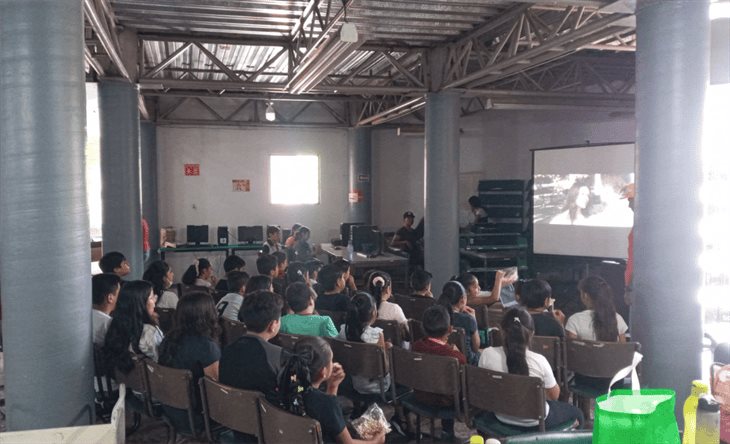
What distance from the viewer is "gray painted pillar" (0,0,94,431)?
2945 millimetres

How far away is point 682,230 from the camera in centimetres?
388

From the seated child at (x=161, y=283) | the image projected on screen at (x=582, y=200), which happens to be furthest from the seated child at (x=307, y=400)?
the image projected on screen at (x=582, y=200)

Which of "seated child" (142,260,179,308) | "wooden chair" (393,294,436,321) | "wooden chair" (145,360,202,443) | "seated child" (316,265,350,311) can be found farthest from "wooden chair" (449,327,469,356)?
"seated child" (142,260,179,308)

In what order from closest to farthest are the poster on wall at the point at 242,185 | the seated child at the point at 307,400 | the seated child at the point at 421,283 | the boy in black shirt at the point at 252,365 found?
the seated child at the point at 307,400 → the boy in black shirt at the point at 252,365 → the seated child at the point at 421,283 → the poster on wall at the point at 242,185

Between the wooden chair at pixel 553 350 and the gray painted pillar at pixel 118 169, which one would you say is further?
the gray painted pillar at pixel 118 169

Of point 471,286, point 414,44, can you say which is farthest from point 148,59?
point 471,286

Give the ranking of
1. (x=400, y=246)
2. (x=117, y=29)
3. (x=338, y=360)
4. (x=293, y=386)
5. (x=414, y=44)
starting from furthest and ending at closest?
1. (x=400, y=246)
2. (x=414, y=44)
3. (x=117, y=29)
4. (x=338, y=360)
5. (x=293, y=386)

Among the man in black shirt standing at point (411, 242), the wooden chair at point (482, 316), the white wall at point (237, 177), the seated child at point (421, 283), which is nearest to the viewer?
the wooden chair at point (482, 316)

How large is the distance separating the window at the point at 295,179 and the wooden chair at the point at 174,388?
10060mm

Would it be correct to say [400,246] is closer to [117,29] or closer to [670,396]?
[117,29]

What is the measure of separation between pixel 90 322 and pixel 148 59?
6.67m

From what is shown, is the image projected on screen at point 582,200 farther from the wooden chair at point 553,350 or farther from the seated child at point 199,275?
the seated child at point 199,275

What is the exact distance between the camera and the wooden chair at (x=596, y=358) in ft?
11.7

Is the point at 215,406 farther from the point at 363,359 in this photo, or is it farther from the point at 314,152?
the point at 314,152
